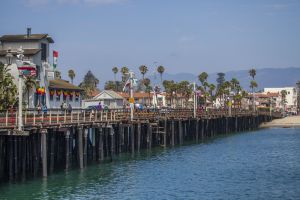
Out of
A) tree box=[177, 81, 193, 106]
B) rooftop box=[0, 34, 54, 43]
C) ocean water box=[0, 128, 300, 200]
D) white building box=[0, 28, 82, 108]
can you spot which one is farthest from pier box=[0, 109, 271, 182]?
tree box=[177, 81, 193, 106]

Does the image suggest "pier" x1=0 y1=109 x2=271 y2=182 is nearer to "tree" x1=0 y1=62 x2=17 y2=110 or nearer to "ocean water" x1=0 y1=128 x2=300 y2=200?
"ocean water" x1=0 y1=128 x2=300 y2=200

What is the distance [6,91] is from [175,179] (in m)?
16.5

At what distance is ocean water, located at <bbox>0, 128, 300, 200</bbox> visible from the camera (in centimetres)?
3534

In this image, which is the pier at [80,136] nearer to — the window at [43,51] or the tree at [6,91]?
the tree at [6,91]

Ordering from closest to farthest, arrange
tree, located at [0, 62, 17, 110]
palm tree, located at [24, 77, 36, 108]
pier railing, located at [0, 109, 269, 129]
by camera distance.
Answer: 1. pier railing, located at [0, 109, 269, 129]
2. tree, located at [0, 62, 17, 110]
3. palm tree, located at [24, 77, 36, 108]

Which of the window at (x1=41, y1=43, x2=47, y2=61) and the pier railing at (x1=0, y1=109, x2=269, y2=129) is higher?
the window at (x1=41, y1=43, x2=47, y2=61)

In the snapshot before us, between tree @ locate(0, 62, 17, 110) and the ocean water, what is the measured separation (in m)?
8.20

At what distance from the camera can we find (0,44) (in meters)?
59.9

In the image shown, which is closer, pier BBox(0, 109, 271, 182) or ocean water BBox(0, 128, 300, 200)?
ocean water BBox(0, 128, 300, 200)

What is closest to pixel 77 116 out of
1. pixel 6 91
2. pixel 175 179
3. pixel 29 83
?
pixel 6 91

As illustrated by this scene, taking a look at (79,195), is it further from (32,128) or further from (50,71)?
(50,71)

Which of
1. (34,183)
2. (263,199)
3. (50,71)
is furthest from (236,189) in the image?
(50,71)

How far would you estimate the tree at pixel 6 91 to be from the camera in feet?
152

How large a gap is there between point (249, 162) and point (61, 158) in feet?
59.8
